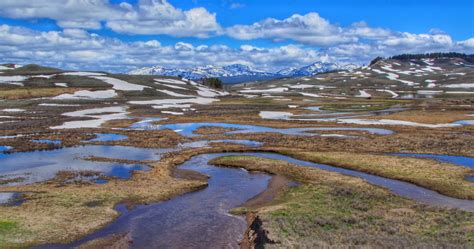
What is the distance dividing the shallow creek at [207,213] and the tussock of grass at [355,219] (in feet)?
7.94

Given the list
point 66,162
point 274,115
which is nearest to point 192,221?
point 66,162

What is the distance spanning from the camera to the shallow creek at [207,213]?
25219 millimetres

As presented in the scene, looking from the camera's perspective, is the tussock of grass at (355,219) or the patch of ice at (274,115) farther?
the patch of ice at (274,115)

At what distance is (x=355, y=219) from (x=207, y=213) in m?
9.99

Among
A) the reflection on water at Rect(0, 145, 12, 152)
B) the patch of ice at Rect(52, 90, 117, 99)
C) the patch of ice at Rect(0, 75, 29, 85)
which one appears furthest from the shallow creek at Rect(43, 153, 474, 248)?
the patch of ice at Rect(0, 75, 29, 85)

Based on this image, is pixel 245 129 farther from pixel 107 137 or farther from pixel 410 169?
pixel 410 169

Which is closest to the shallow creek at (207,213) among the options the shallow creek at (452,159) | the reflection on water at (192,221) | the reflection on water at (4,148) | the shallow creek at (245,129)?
the reflection on water at (192,221)

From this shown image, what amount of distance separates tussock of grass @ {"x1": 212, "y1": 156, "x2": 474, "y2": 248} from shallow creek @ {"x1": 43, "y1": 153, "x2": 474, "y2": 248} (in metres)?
2.42

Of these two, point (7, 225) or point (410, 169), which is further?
point (410, 169)

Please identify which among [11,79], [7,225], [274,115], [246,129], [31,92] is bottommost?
[274,115]

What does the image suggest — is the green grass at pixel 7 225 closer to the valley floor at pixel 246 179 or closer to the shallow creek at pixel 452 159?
the valley floor at pixel 246 179

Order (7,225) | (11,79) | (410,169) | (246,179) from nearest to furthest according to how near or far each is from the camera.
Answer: (7,225) → (246,179) → (410,169) → (11,79)

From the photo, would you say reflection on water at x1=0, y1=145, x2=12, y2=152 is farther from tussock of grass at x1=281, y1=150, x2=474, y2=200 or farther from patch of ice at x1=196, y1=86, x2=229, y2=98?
patch of ice at x1=196, y1=86, x2=229, y2=98

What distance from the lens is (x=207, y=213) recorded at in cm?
3016
